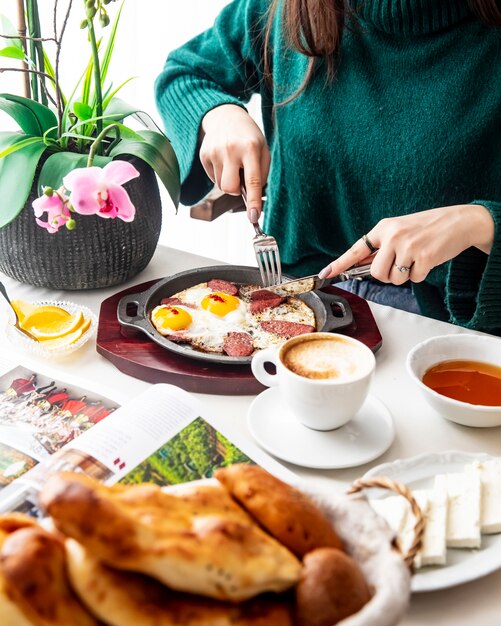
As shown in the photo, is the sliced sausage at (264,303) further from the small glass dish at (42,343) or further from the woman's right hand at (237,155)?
the small glass dish at (42,343)

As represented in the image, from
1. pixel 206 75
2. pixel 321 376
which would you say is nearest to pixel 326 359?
pixel 321 376

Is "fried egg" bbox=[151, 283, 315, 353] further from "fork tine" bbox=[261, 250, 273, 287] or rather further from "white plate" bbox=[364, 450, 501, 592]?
"white plate" bbox=[364, 450, 501, 592]

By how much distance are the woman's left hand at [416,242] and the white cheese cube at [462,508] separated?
1.38 ft

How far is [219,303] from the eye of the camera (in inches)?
46.3

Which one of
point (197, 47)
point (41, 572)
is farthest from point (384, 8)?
point (41, 572)

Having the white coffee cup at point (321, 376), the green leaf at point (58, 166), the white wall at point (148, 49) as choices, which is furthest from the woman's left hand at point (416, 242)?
the white wall at point (148, 49)

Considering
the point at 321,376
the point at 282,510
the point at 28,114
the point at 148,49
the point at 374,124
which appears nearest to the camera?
the point at 282,510

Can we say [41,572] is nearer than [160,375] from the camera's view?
Yes

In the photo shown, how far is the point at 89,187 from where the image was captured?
107 cm

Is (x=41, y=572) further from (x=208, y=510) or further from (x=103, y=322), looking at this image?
(x=103, y=322)

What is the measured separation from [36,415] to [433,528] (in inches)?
20.4

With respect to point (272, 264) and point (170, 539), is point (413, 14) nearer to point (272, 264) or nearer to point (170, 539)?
point (272, 264)

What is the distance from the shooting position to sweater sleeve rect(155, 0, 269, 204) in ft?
5.08

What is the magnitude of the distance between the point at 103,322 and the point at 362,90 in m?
0.75
